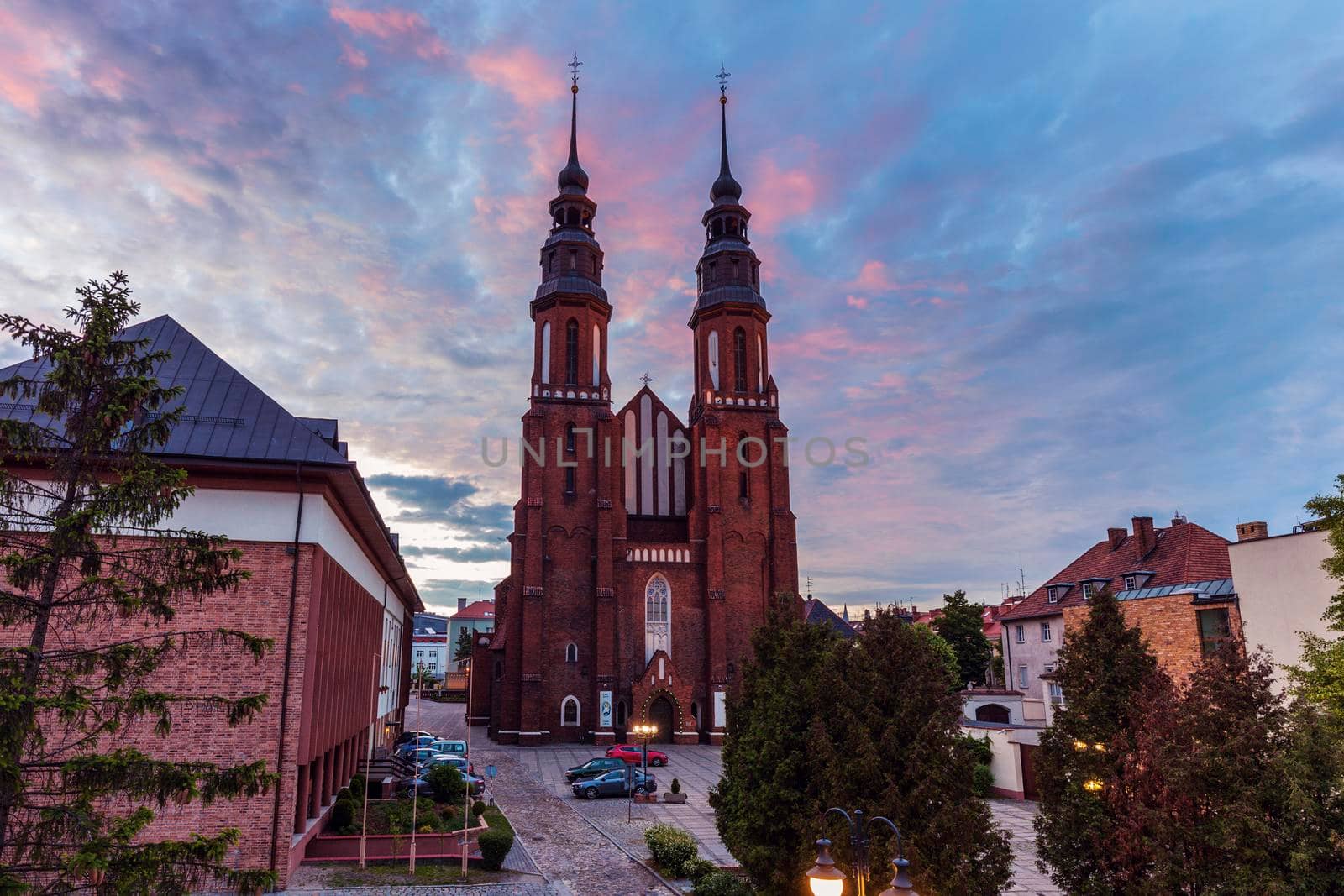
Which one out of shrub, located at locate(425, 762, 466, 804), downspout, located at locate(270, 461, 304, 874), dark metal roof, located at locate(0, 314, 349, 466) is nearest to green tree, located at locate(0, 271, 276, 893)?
downspout, located at locate(270, 461, 304, 874)

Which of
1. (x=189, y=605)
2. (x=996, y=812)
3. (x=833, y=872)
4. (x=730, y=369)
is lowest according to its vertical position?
(x=996, y=812)

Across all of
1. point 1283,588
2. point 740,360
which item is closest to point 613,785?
point 1283,588

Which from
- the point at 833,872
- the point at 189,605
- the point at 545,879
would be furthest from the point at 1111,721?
A: the point at 189,605

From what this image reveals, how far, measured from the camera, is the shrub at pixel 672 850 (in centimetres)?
2069

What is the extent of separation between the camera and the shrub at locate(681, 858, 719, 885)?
64.5ft

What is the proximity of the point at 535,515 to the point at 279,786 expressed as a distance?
34.1m

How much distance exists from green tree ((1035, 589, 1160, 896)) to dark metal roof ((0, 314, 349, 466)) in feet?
50.3

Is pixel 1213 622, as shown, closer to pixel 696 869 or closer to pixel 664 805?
pixel 664 805

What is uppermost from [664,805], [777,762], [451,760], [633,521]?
[633,521]

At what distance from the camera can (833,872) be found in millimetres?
8789

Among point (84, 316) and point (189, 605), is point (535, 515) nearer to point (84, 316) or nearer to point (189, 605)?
point (189, 605)

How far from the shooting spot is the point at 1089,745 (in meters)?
A: 15.2

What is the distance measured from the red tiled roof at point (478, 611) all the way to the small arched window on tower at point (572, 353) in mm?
89001

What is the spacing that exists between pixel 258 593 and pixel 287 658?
1.56 meters
